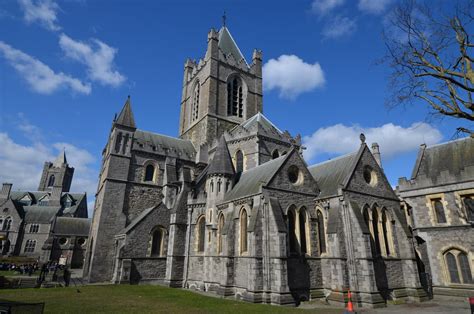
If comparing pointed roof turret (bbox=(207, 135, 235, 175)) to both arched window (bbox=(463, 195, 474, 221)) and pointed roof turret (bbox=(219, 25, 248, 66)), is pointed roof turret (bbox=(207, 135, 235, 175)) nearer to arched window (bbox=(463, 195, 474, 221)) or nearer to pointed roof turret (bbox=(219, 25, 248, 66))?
arched window (bbox=(463, 195, 474, 221))

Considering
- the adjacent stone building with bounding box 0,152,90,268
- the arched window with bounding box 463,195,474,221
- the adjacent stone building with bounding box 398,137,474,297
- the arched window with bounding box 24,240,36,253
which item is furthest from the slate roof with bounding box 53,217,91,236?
the arched window with bounding box 463,195,474,221

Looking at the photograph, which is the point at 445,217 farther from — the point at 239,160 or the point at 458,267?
the point at 239,160

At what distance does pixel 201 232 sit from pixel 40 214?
46.3 metres

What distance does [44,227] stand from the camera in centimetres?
5162

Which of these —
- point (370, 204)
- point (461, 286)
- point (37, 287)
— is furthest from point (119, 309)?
point (461, 286)

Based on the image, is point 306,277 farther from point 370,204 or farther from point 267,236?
point 370,204

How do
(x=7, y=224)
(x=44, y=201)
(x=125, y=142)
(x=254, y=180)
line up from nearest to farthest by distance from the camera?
1. (x=254, y=180)
2. (x=125, y=142)
3. (x=7, y=224)
4. (x=44, y=201)

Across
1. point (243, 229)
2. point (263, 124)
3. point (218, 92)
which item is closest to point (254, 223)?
point (243, 229)

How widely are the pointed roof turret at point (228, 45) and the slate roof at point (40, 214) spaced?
43958 millimetres

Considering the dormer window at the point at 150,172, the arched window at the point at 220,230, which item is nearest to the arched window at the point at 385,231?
the arched window at the point at 220,230

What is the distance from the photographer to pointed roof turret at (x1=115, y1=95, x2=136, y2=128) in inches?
1120

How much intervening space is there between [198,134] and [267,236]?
21.8 m

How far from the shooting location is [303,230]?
59.5 feet

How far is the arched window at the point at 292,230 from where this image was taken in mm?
17269
